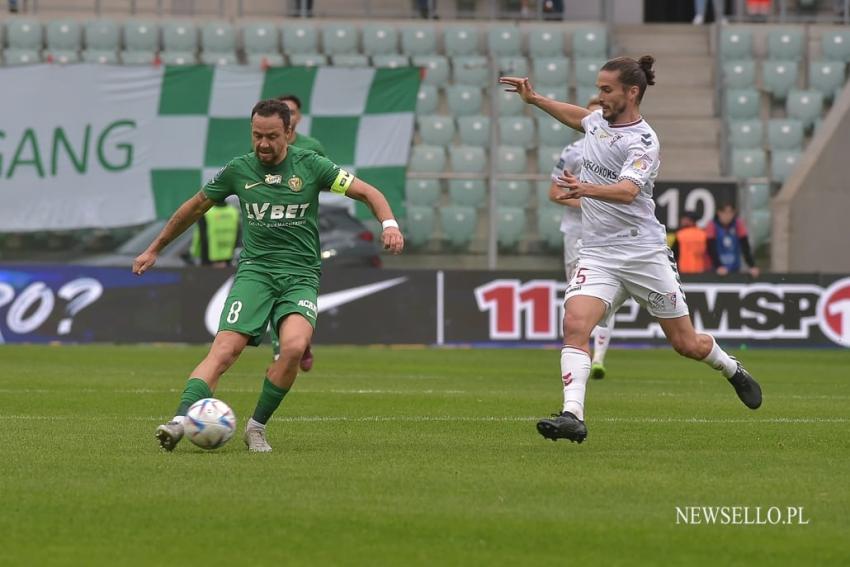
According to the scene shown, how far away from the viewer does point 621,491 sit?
24.2 ft

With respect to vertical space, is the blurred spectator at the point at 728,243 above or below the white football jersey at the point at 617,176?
below

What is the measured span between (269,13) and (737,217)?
1000 cm

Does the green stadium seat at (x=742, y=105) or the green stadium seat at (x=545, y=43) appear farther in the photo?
the green stadium seat at (x=545, y=43)

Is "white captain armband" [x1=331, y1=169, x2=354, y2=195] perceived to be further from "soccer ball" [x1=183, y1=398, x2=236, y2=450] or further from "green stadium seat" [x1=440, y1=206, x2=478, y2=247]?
"green stadium seat" [x1=440, y1=206, x2=478, y2=247]

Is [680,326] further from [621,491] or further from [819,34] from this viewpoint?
[819,34]

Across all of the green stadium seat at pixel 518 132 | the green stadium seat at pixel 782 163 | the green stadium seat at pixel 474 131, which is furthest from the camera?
the green stadium seat at pixel 782 163

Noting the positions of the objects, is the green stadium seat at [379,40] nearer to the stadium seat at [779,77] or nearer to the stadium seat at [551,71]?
the stadium seat at [551,71]

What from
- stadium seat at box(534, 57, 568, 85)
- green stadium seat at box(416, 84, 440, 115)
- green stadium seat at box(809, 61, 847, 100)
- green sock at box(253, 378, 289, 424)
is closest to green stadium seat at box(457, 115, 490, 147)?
green stadium seat at box(416, 84, 440, 115)

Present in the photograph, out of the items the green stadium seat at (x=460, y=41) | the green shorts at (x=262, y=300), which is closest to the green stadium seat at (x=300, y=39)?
the green stadium seat at (x=460, y=41)

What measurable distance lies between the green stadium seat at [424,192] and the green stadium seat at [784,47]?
8.59m

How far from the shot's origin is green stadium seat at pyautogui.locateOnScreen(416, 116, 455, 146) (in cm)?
2602

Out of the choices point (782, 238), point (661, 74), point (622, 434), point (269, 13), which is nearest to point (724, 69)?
point (661, 74)

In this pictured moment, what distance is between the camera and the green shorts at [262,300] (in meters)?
9.06

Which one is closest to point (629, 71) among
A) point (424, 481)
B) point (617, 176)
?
point (617, 176)
